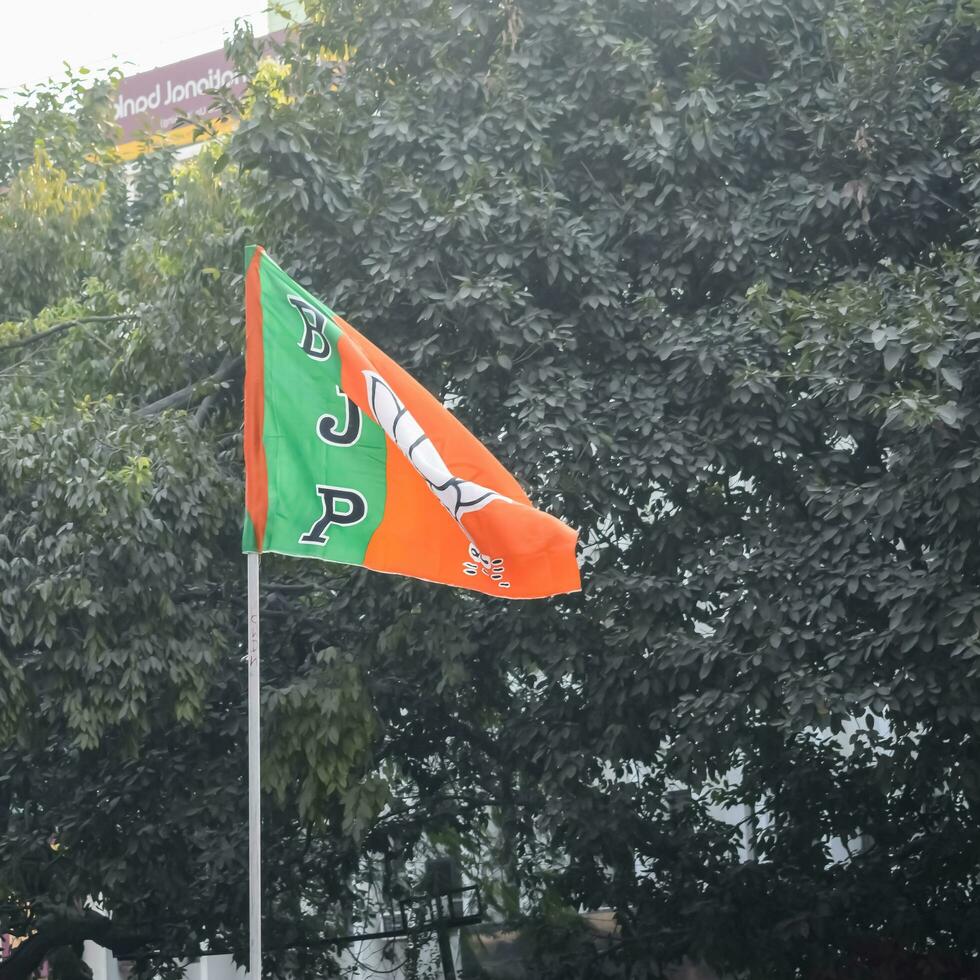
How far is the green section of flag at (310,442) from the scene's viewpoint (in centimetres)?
580

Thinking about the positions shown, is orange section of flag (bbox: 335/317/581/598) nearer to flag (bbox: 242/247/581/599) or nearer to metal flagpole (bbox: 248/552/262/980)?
flag (bbox: 242/247/581/599)

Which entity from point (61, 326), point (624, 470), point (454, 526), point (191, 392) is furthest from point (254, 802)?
point (61, 326)

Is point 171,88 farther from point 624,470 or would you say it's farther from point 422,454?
point 422,454

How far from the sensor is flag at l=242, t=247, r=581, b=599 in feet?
19.2

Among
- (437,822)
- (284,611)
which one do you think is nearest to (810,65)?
(284,611)

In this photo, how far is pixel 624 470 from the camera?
7.86m

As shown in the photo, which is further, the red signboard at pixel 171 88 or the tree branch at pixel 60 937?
the red signboard at pixel 171 88

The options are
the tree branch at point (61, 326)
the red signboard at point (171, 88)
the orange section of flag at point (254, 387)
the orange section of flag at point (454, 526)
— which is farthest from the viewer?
the red signboard at point (171, 88)

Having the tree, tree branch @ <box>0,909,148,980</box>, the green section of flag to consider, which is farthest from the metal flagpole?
tree branch @ <box>0,909,148,980</box>

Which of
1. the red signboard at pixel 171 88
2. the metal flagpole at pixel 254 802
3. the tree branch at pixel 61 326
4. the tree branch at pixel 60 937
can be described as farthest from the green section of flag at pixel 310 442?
the red signboard at pixel 171 88

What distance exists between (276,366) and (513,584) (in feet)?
3.98

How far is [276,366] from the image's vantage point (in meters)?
5.92

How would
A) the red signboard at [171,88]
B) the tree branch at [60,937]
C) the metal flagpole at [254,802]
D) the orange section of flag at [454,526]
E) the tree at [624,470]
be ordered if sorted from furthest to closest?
the red signboard at [171,88] → the tree branch at [60,937] → the tree at [624,470] → the orange section of flag at [454,526] → the metal flagpole at [254,802]

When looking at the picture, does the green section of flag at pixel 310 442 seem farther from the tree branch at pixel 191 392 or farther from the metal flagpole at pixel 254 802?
the tree branch at pixel 191 392
